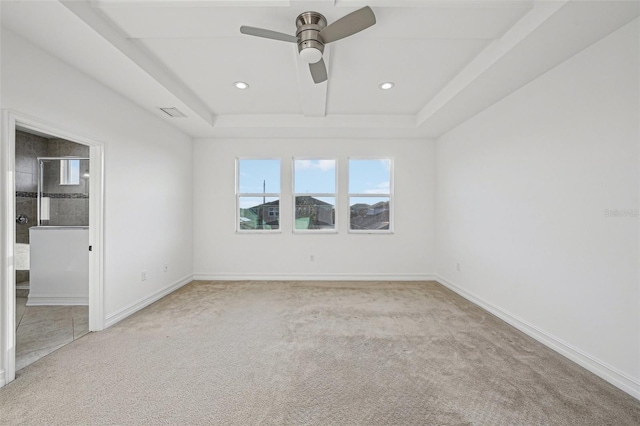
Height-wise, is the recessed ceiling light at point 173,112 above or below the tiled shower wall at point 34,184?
above

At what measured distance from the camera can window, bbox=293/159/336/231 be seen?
4.69 m

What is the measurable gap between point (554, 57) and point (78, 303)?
5.77 meters

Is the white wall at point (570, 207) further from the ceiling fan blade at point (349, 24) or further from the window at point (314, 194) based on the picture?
the window at point (314, 194)

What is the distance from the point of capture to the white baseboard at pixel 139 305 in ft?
9.22

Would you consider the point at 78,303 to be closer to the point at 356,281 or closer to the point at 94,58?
the point at 94,58

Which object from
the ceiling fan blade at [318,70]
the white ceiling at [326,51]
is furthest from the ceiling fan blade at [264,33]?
the ceiling fan blade at [318,70]

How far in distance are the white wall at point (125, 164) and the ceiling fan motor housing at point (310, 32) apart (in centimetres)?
212

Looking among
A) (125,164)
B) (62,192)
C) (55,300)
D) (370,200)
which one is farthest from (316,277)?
(62,192)

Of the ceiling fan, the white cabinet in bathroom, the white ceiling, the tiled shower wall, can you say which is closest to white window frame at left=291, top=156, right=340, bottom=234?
the white ceiling

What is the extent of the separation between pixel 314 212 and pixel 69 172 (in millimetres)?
4011

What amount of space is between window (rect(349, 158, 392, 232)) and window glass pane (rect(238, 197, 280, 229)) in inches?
54.5

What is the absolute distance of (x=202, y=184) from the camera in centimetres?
462

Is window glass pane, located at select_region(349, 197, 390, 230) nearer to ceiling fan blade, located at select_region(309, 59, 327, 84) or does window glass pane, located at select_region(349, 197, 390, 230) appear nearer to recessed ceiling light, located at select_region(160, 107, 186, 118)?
ceiling fan blade, located at select_region(309, 59, 327, 84)

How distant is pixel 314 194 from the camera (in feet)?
15.4
